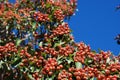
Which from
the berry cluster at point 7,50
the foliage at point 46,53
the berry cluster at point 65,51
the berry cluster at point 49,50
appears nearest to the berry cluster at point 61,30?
the foliage at point 46,53

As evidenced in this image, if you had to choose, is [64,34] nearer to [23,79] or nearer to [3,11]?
[23,79]

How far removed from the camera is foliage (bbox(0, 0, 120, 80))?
10.4m

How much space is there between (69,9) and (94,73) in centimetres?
583

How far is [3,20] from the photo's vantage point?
1312 centimetres

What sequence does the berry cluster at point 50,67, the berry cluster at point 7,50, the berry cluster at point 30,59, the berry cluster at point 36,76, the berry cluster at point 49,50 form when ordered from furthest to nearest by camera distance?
the berry cluster at point 7,50 → the berry cluster at point 49,50 → the berry cluster at point 30,59 → the berry cluster at point 36,76 → the berry cluster at point 50,67

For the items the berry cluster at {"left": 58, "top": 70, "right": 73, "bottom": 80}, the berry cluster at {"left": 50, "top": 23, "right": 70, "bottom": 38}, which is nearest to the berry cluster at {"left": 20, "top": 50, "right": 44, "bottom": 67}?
the berry cluster at {"left": 50, "top": 23, "right": 70, "bottom": 38}

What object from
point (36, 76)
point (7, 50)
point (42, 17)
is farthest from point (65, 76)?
point (42, 17)

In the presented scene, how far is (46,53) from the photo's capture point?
448 inches

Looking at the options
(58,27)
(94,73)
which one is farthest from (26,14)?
(94,73)

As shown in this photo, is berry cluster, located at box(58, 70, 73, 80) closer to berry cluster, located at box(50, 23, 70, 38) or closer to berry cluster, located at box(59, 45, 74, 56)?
berry cluster, located at box(59, 45, 74, 56)

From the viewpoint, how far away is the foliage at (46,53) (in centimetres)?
1040

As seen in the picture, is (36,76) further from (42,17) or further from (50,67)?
(42,17)

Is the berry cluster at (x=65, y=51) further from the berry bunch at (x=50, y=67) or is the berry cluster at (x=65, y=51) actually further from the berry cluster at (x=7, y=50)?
the berry cluster at (x=7, y=50)

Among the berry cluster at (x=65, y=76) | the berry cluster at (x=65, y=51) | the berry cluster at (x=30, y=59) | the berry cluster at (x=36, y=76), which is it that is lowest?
the berry cluster at (x=65, y=76)
